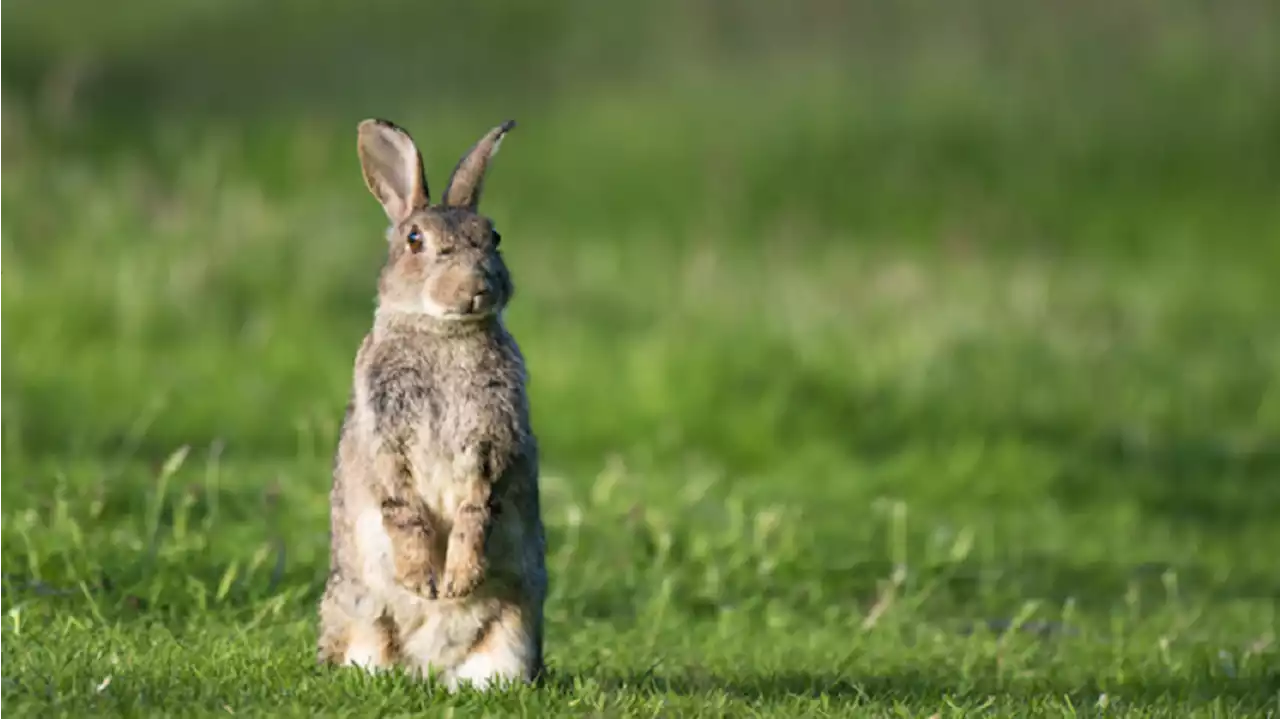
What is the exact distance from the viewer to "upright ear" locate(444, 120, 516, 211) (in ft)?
20.5

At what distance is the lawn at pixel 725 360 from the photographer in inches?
292

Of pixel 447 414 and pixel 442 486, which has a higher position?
pixel 447 414

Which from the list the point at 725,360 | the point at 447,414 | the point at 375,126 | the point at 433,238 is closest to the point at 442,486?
the point at 447,414

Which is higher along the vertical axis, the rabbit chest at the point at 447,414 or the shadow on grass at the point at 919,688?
the rabbit chest at the point at 447,414

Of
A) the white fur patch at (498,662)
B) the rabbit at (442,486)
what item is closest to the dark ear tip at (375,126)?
the rabbit at (442,486)

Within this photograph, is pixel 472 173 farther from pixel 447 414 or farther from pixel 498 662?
pixel 498 662

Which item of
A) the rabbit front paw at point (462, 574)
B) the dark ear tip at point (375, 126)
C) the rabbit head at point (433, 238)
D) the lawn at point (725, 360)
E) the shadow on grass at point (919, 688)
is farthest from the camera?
the lawn at point (725, 360)

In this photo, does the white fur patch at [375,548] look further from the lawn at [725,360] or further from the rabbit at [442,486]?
the lawn at [725,360]

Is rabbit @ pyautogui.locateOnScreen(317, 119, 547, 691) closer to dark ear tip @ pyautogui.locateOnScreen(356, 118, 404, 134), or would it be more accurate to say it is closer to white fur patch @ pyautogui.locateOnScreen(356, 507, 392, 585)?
white fur patch @ pyautogui.locateOnScreen(356, 507, 392, 585)

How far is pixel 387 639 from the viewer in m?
5.98

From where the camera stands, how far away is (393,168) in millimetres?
6391

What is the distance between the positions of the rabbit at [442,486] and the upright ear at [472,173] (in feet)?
0.88

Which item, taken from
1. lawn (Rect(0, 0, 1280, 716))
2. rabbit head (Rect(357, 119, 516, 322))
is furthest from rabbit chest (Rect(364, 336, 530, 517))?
lawn (Rect(0, 0, 1280, 716))

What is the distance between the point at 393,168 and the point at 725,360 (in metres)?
7.09
